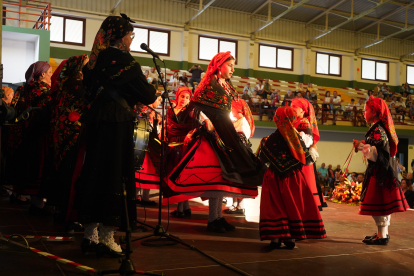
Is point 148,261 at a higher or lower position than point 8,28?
lower

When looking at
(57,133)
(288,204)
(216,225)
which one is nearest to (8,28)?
(57,133)

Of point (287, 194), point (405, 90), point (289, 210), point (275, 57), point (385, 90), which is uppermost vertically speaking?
point (275, 57)

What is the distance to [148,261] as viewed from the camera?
9.20 feet

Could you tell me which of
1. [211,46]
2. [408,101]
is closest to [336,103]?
[408,101]

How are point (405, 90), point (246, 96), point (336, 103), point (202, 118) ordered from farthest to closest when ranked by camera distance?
1. point (405, 90)
2. point (336, 103)
3. point (246, 96)
4. point (202, 118)

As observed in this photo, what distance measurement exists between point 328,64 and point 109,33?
1889 cm

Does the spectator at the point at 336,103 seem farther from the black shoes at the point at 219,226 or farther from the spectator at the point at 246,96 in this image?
the black shoes at the point at 219,226

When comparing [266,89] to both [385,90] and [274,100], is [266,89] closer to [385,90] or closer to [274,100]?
[274,100]

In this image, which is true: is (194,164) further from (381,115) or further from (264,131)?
(264,131)

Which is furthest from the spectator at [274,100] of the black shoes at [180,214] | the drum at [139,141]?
the drum at [139,141]

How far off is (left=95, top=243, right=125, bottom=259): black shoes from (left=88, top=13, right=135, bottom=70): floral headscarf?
1.23 meters

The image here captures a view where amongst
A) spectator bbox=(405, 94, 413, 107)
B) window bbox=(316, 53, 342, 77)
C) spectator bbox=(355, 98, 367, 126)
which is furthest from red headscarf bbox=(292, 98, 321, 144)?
spectator bbox=(405, 94, 413, 107)

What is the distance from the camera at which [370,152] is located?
3.95 m

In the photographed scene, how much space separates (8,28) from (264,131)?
10.8 m
